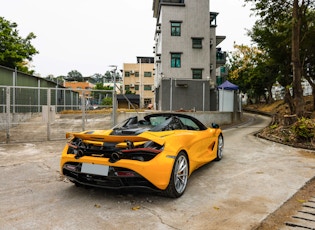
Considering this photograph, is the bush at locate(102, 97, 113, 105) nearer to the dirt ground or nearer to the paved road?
the paved road

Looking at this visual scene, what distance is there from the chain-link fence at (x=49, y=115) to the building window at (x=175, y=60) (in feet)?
35.6

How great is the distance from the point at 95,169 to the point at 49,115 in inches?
251

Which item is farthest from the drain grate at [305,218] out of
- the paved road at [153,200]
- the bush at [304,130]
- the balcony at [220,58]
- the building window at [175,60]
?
the balcony at [220,58]

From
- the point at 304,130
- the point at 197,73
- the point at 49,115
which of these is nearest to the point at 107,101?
the point at 49,115

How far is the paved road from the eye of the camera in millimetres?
2883

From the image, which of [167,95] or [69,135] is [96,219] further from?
[167,95]

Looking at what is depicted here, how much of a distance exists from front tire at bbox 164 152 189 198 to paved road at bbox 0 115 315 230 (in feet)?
0.41

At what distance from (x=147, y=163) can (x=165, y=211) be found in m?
0.65

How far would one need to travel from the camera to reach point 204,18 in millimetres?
21203

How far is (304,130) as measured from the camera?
27.7 feet

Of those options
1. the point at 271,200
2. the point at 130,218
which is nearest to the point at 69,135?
the point at 130,218

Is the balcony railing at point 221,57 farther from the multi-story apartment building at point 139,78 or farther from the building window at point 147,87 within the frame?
the building window at point 147,87

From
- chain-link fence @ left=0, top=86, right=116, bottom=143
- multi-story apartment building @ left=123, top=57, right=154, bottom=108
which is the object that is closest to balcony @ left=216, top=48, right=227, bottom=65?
chain-link fence @ left=0, top=86, right=116, bottom=143

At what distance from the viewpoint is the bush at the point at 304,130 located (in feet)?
27.6
